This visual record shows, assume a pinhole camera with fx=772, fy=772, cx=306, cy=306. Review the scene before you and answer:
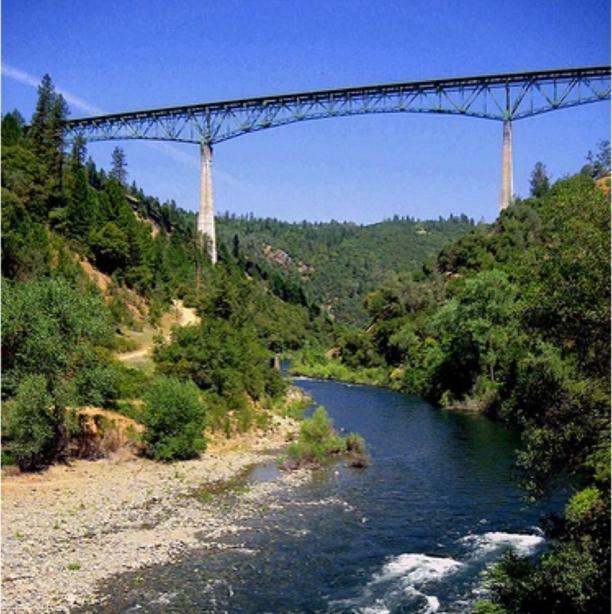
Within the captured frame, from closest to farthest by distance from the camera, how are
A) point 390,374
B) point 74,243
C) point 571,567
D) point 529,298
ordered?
1. point 571,567
2. point 529,298
3. point 74,243
4. point 390,374

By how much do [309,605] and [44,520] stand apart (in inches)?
329

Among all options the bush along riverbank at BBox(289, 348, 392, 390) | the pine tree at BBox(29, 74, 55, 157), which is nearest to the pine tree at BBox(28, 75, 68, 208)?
the pine tree at BBox(29, 74, 55, 157)

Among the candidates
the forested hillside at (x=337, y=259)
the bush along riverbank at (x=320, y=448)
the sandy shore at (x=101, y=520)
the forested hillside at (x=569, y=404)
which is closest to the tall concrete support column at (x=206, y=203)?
the bush along riverbank at (x=320, y=448)

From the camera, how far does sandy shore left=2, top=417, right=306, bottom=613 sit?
628 inches

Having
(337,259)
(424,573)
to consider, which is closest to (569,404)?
(424,573)

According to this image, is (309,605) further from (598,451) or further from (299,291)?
(299,291)

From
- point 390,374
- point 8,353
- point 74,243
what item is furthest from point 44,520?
point 390,374

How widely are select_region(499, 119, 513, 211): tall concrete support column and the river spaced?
128 ft

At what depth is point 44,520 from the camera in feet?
65.8

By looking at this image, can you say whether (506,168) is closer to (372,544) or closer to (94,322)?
(94,322)

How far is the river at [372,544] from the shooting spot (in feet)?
50.9

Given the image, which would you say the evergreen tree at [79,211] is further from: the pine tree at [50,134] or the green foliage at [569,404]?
the green foliage at [569,404]

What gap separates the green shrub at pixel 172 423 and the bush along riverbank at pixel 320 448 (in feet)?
11.5

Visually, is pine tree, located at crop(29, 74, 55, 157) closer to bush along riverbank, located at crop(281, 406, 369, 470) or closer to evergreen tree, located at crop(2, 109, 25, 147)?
evergreen tree, located at crop(2, 109, 25, 147)
